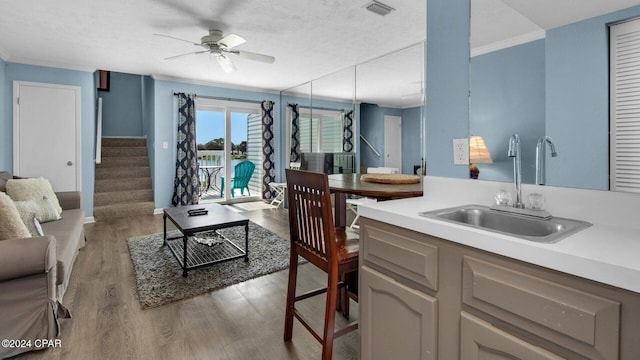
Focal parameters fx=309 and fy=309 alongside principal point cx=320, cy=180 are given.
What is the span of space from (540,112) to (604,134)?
0.25 meters

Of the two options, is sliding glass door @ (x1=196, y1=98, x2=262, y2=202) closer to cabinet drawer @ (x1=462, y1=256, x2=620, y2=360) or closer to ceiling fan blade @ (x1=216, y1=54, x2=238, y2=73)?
ceiling fan blade @ (x1=216, y1=54, x2=238, y2=73)

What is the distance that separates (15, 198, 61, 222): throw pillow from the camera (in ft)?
9.42

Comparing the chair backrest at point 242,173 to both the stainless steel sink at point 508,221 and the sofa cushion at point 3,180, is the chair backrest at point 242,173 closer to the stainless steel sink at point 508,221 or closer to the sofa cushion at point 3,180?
the sofa cushion at point 3,180

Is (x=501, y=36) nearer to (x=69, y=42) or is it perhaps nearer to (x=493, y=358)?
(x=493, y=358)

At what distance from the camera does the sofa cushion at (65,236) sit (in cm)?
205

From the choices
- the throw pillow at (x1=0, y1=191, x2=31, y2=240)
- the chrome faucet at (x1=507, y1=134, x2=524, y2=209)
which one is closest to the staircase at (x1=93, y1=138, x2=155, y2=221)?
the throw pillow at (x1=0, y1=191, x2=31, y2=240)

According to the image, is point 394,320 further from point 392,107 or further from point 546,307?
point 392,107

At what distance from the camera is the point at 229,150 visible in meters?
6.38

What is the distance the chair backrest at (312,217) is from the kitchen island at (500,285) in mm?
180

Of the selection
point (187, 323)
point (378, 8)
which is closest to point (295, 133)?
point (378, 8)

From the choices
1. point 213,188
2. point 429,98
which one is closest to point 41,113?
point 213,188

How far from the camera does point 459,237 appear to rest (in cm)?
97

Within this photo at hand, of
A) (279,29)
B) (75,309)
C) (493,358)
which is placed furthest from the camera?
(279,29)

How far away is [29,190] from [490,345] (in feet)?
13.6
